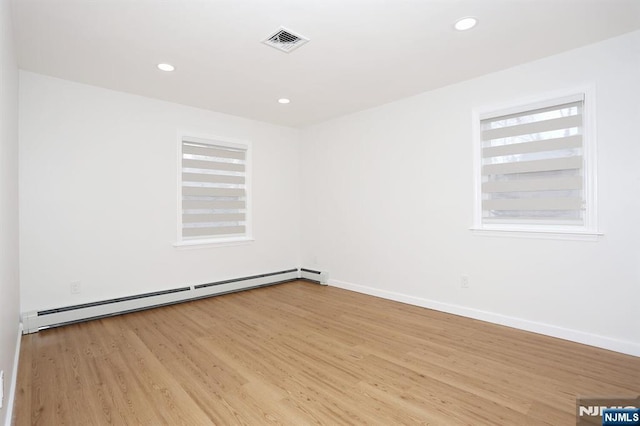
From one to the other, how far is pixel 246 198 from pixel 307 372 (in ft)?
10.7

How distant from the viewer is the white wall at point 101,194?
11.1ft

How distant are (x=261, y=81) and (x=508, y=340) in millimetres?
3648

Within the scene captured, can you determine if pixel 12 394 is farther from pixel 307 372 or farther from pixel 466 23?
pixel 466 23

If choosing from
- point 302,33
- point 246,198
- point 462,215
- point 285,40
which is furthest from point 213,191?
point 462,215

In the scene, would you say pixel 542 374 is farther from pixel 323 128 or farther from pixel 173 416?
pixel 323 128

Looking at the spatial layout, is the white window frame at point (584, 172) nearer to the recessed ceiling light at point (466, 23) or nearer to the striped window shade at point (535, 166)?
the striped window shade at point (535, 166)

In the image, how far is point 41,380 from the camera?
2.36 meters

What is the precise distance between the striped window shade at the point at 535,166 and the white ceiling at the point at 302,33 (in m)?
0.57

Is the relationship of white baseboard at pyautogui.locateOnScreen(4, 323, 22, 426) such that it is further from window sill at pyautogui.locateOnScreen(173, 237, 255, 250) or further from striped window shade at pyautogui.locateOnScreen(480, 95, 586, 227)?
striped window shade at pyautogui.locateOnScreen(480, 95, 586, 227)

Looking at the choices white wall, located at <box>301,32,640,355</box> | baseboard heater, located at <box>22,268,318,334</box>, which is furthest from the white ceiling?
baseboard heater, located at <box>22,268,318,334</box>

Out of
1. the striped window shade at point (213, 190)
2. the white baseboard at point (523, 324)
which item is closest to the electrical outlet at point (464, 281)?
the white baseboard at point (523, 324)

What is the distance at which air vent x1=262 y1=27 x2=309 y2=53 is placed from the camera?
2.66 meters

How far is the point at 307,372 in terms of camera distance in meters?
2.47

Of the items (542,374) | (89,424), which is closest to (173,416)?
(89,424)
